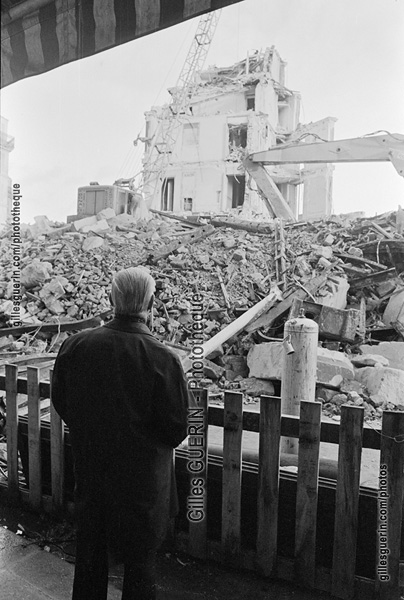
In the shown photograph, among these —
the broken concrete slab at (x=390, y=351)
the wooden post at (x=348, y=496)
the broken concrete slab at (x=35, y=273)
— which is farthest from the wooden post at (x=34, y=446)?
the broken concrete slab at (x=390, y=351)

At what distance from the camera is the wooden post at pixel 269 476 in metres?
1.66

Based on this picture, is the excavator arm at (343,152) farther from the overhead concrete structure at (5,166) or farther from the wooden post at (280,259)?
the overhead concrete structure at (5,166)

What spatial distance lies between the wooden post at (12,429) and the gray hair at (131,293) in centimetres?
117

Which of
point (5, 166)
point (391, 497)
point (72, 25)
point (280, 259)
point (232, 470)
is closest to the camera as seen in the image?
point (391, 497)

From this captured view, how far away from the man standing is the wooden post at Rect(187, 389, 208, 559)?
435 millimetres

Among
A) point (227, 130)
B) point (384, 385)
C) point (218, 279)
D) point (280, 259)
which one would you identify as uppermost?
point (227, 130)

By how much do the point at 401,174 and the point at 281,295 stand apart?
165 centimetres

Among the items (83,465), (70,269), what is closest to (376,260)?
(70,269)

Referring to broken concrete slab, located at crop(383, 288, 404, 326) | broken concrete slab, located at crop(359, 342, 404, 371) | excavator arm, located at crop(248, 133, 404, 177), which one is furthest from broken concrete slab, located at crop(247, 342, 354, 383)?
excavator arm, located at crop(248, 133, 404, 177)

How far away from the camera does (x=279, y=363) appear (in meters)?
4.10

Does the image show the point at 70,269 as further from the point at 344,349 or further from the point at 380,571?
the point at 380,571

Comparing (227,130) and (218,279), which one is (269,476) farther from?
(218,279)

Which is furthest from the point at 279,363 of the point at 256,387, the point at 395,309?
the point at 395,309

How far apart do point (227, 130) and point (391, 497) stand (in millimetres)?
2597
